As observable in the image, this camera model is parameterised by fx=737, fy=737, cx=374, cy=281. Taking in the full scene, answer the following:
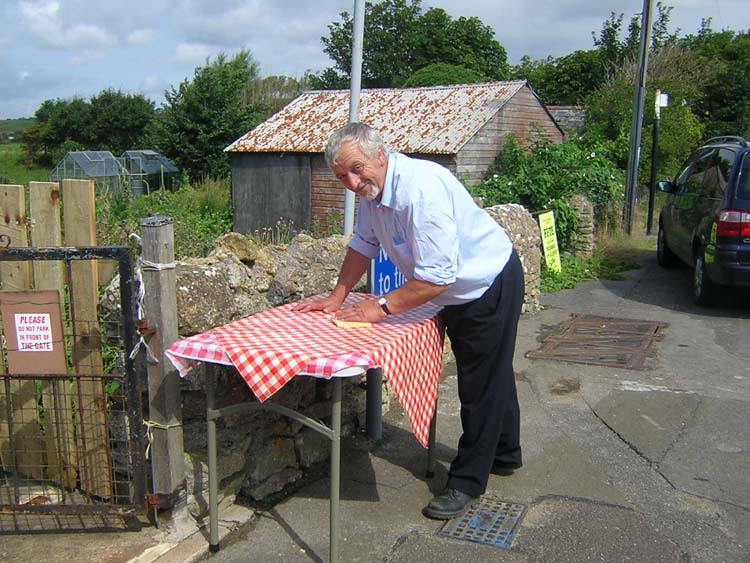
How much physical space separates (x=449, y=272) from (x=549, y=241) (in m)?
6.88

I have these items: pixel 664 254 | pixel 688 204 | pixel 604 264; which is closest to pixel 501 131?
pixel 604 264

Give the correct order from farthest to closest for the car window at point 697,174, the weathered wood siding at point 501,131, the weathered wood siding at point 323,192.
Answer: the weathered wood siding at point 323,192
the weathered wood siding at point 501,131
the car window at point 697,174

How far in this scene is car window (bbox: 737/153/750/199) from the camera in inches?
297

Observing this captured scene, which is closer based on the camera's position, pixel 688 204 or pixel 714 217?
pixel 714 217

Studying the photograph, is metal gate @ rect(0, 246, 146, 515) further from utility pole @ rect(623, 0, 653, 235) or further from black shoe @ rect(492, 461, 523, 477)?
Result: utility pole @ rect(623, 0, 653, 235)

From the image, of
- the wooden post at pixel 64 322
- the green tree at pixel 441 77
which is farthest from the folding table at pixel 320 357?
the green tree at pixel 441 77

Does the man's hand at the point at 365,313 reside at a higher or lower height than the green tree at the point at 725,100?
lower

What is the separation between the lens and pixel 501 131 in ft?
48.1

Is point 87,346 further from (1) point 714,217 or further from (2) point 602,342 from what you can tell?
(1) point 714,217

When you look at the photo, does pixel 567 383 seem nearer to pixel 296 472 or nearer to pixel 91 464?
pixel 296 472

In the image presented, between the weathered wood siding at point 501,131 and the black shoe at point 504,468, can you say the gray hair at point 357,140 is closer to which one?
the black shoe at point 504,468

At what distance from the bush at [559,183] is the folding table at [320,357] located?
7.39 metres

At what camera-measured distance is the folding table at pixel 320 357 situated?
290 centimetres

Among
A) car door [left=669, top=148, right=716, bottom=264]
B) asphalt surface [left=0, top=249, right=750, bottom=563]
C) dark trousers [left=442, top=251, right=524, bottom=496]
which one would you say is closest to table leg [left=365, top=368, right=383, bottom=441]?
asphalt surface [left=0, top=249, right=750, bottom=563]
